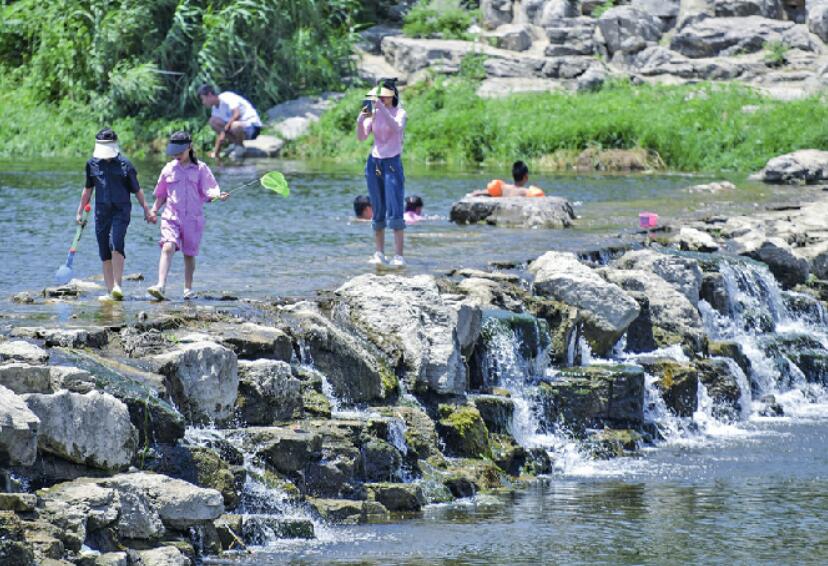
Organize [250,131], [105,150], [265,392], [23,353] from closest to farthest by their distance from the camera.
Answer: [23,353] → [265,392] → [105,150] → [250,131]

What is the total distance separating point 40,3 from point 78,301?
28.9 m

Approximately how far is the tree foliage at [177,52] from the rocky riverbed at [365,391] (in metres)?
20.2

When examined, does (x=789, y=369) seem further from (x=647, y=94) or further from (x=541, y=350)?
(x=647, y=94)

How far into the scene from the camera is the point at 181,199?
46.9ft

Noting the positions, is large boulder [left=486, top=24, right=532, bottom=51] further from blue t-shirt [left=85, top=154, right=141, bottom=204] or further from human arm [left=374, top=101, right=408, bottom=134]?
blue t-shirt [left=85, top=154, right=141, bottom=204]

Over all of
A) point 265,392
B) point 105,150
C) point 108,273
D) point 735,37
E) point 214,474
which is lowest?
point 214,474

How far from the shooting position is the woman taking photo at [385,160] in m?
16.4

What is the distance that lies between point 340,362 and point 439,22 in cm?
3089

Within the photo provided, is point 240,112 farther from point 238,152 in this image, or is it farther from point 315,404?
point 315,404

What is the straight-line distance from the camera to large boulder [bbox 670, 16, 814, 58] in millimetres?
40344

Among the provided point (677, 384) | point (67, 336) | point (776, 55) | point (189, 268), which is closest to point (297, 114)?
point (776, 55)

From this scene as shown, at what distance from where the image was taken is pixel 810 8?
4153 cm

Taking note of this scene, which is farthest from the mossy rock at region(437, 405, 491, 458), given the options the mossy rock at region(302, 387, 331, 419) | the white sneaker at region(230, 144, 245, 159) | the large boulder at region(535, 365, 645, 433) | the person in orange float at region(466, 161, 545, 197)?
the white sneaker at region(230, 144, 245, 159)

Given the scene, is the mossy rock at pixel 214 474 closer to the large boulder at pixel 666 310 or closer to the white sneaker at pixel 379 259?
the white sneaker at pixel 379 259
